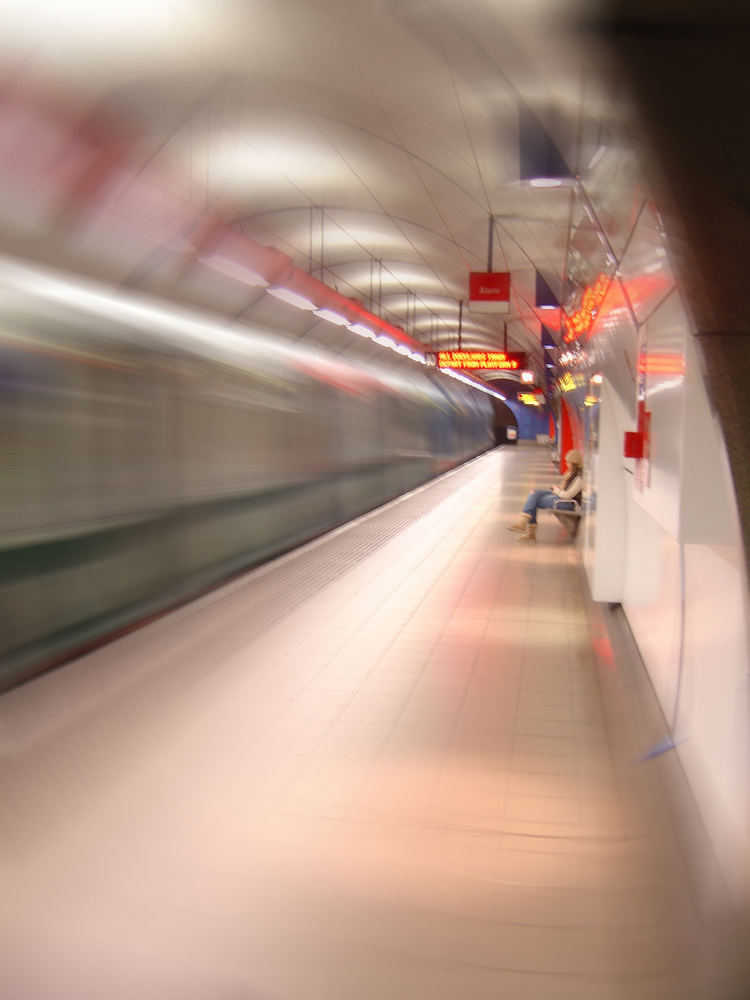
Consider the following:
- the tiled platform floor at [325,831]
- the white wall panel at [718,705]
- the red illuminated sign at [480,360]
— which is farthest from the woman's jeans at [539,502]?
the red illuminated sign at [480,360]

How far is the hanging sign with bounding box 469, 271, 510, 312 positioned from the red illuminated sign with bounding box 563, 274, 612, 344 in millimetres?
3091

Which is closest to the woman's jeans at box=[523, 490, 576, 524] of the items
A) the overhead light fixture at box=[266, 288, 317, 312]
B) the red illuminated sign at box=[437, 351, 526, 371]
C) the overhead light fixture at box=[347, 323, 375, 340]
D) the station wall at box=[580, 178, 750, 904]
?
the overhead light fixture at box=[266, 288, 317, 312]

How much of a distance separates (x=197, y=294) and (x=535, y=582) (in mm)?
11447

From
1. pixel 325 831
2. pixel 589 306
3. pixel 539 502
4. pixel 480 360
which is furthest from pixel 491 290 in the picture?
pixel 325 831

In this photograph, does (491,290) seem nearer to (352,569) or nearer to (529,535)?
(529,535)

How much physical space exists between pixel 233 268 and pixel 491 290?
619cm

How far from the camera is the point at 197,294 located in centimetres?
1822

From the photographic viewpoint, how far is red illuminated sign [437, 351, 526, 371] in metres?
23.6

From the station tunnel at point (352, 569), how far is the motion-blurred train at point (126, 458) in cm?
→ 4

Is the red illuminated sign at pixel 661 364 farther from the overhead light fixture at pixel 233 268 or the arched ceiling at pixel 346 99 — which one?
the overhead light fixture at pixel 233 268

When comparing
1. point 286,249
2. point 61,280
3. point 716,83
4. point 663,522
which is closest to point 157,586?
point 61,280

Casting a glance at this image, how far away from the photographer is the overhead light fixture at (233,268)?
10.0 m

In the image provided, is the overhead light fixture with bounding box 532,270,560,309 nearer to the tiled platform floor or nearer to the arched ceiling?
the arched ceiling

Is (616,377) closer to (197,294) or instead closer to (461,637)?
(461,637)
